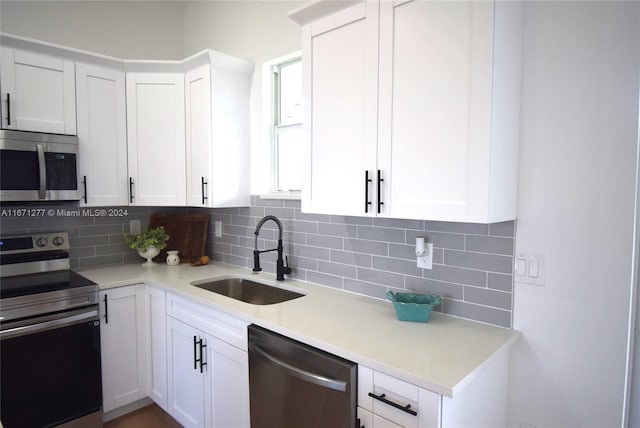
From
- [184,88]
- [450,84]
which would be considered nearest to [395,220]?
[450,84]

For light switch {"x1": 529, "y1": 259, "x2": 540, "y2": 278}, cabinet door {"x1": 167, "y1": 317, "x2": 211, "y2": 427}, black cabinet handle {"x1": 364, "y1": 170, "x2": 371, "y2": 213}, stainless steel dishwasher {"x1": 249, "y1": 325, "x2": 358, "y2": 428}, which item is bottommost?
cabinet door {"x1": 167, "y1": 317, "x2": 211, "y2": 427}

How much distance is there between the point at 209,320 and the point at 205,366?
27 cm

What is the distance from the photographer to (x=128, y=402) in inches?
99.3

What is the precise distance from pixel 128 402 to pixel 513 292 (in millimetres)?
2441

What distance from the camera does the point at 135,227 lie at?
10.3 feet

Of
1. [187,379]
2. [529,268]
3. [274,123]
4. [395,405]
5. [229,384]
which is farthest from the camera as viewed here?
[274,123]

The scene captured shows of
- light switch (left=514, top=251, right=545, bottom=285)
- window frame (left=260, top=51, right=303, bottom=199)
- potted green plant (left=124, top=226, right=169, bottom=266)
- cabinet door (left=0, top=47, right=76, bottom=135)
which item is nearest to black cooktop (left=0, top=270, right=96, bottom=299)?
potted green plant (left=124, top=226, right=169, bottom=266)

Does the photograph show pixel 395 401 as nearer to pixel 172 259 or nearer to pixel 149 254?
pixel 172 259

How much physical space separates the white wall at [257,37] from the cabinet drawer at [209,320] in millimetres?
925

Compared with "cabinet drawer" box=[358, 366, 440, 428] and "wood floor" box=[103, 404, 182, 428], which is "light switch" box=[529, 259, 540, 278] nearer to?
"cabinet drawer" box=[358, 366, 440, 428]

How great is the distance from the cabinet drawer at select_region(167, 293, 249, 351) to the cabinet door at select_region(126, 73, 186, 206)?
32.0 inches

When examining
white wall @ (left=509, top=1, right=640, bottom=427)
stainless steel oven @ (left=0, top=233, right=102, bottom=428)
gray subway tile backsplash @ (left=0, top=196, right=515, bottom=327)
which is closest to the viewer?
white wall @ (left=509, top=1, right=640, bottom=427)

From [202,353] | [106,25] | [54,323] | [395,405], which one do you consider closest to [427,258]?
[395,405]

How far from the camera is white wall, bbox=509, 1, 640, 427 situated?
1334 mm
